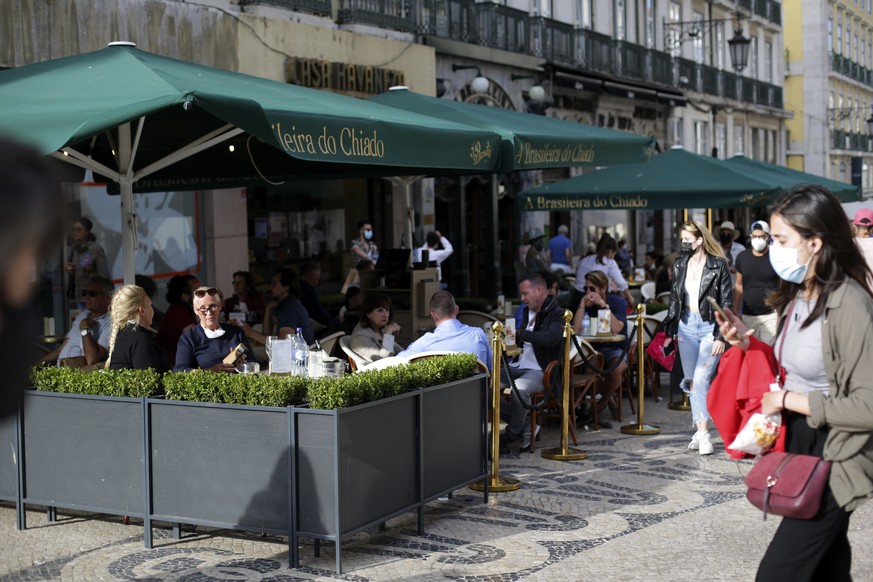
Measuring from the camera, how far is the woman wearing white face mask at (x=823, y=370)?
3877mm

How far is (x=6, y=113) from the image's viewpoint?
707 cm

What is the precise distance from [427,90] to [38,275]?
1900 centimetres

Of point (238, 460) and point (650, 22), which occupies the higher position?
point (650, 22)

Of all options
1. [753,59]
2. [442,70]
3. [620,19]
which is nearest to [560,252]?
[442,70]

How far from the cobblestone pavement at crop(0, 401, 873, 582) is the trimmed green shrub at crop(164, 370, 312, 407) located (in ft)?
2.78

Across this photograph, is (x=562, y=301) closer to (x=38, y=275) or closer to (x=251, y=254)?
(x=251, y=254)

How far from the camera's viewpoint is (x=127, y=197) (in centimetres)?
872

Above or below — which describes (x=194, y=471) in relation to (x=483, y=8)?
below

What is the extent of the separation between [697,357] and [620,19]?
22.8 metres

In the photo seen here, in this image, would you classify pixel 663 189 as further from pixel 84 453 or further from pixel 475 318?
pixel 84 453

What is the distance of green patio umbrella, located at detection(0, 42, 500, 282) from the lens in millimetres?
6863

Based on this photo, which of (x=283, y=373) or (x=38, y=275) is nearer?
(x=38, y=275)

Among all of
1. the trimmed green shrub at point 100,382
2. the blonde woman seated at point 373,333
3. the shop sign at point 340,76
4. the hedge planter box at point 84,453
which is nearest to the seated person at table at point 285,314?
the blonde woman seated at point 373,333

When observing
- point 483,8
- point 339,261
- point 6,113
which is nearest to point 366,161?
point 6,113
